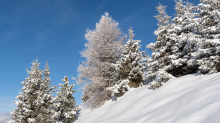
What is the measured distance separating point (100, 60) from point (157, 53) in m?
7.88

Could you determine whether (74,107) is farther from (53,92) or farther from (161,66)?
(161,66)

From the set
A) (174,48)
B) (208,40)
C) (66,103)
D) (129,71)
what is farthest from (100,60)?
(208,40)

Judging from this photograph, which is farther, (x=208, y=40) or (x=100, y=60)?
(x=100, y=60)

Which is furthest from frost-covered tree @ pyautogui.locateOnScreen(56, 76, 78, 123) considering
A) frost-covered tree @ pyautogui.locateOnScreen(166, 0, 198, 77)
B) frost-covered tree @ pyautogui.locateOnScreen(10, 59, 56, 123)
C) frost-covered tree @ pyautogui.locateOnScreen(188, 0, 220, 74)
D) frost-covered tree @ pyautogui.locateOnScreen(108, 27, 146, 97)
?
frost-covered tree @ pyautogui.locateOnScreen(188, 0, 220, 74)

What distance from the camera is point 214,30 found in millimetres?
10336

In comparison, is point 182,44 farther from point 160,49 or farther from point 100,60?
point 100,60

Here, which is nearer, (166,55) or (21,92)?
(166,55)

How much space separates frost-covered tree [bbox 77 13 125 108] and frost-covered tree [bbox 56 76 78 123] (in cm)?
187

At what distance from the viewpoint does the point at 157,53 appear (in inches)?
593

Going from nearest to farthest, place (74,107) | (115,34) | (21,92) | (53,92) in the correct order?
(21,92) → (74,107) → (115,34) → (53,92)

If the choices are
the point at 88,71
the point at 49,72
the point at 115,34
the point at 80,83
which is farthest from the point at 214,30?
the point at 49,72

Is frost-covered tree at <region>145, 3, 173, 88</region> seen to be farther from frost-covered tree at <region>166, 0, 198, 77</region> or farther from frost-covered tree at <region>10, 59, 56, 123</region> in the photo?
frost-covered tree at <region>10, 59, 56, 123</region>

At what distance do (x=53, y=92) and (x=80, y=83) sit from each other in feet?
18.5

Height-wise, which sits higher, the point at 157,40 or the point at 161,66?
the point at 157,40
